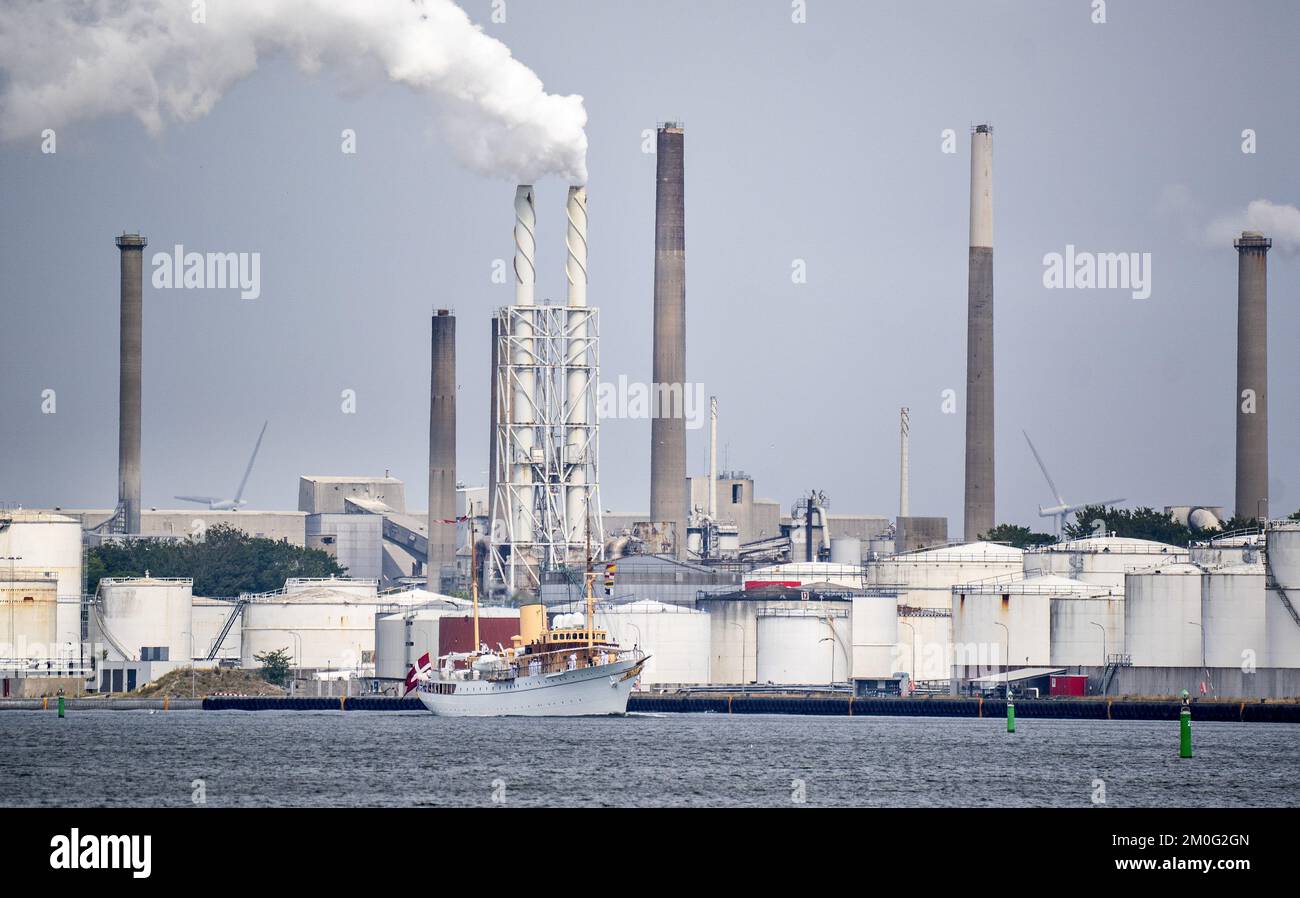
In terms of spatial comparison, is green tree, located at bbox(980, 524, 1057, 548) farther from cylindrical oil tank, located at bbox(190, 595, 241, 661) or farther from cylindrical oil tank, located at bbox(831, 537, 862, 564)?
cylindrical oil tank, located at bbox(190, 595, 241, 661)

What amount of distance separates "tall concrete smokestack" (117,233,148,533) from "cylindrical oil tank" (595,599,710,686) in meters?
58.0

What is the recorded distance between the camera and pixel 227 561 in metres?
186

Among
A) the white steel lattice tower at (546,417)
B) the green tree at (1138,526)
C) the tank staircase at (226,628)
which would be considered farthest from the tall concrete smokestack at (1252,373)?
the tank staircase at (226,628)

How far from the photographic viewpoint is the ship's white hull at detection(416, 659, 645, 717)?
106 m

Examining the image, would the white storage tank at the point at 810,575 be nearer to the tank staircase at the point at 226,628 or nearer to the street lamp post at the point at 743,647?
the street lamp post at the point at 743,647

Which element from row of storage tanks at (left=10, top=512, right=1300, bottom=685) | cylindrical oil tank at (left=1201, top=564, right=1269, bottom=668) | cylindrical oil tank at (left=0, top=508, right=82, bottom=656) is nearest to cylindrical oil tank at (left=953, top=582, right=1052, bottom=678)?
row of storage tanks at (left=10, top=512, right=1300, bottom=685)

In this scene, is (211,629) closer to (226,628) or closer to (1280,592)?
(226,628)

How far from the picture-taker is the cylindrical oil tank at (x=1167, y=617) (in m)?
108

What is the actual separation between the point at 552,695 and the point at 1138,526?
239 ft

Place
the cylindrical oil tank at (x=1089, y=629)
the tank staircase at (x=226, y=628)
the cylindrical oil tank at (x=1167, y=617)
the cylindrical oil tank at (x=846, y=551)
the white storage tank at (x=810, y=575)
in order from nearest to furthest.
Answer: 1. the cylindrical oil tank at (x=1167, y=617)
2. the cylindrical oil tank at (x=1089, y=629)
3. the white storage tank at (x=810, y=575)
4. the tank staircase at (x=226, y=628)
5. the cylindrical oil tank at (x=846, y=551)

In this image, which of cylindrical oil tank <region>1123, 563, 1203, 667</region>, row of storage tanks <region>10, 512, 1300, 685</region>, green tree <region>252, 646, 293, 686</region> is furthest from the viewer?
green tree <region>252, 646, 293, 686</region>

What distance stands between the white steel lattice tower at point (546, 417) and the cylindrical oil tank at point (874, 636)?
68.2 ft
